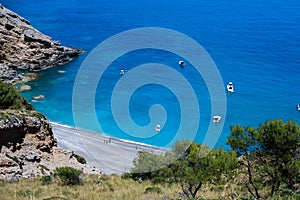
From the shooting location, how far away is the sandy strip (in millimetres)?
39594

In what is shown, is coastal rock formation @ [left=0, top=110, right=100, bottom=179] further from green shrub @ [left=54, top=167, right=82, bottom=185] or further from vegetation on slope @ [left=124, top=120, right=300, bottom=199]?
vegetation on slope @ [left=124, top=120, right=300, bottom=199]

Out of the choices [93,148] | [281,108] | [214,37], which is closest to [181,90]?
[281,108]

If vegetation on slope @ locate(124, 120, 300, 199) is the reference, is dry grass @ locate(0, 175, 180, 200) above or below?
below

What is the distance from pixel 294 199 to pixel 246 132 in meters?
5.94

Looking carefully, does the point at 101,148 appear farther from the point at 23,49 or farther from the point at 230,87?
the point at 23,49

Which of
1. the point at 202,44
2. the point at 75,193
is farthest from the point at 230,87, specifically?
the point at 75,193

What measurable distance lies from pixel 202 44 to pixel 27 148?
186 ft

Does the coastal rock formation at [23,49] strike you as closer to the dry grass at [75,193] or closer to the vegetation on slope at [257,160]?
the dry grass at [75,193]

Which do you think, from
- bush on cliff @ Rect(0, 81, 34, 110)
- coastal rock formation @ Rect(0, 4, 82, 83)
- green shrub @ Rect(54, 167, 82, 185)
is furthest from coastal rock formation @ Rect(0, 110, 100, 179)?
coastal rock formation @ Rect(0, 4, 82, 83)

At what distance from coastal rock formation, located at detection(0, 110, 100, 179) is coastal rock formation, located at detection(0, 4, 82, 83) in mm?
34587

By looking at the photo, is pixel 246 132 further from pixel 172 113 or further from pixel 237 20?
pixel 237 20

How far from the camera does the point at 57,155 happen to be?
1156 inches

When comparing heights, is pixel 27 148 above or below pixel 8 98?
below

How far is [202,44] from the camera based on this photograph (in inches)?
3105
